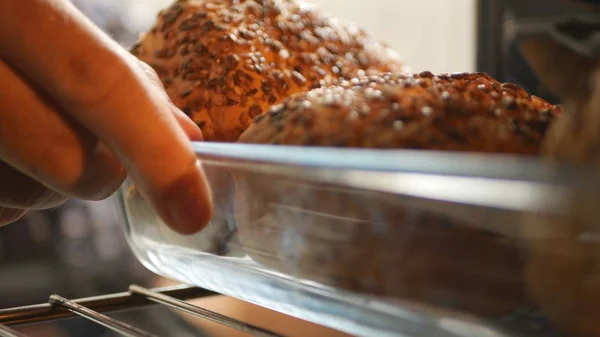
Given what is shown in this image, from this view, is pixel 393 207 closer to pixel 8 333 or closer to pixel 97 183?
pixel 97 183

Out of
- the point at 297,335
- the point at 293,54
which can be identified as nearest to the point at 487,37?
the point at 293,54

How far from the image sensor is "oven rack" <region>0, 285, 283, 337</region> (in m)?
0.45

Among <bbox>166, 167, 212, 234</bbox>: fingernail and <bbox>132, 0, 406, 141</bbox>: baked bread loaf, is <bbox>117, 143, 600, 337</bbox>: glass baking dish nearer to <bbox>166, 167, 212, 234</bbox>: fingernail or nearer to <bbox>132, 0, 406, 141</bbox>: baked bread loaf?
<bbox>166, 167, 212, 234</bbox>: fingernail

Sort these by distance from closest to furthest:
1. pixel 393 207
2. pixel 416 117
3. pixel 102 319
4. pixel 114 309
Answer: pixel 393 207
pixel 416 117
pixel 102 319
pixel 114 309

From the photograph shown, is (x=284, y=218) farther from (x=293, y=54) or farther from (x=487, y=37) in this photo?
(x=487, y=37)

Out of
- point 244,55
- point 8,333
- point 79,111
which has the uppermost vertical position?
point 244,55

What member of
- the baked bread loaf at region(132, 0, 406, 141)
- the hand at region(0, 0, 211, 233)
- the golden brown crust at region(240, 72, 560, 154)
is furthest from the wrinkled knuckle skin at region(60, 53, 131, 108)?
the baked bread loaf at region(132, 0, 406, 141)

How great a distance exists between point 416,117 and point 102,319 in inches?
10.4

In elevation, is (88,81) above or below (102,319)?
above

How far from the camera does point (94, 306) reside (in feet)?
1.88

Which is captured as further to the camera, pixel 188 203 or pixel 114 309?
pixel 114 309

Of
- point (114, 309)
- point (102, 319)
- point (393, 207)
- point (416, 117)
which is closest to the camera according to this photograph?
point (393, 207)

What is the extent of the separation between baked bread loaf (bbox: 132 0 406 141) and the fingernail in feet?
0.83

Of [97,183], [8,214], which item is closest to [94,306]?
[8,214]
